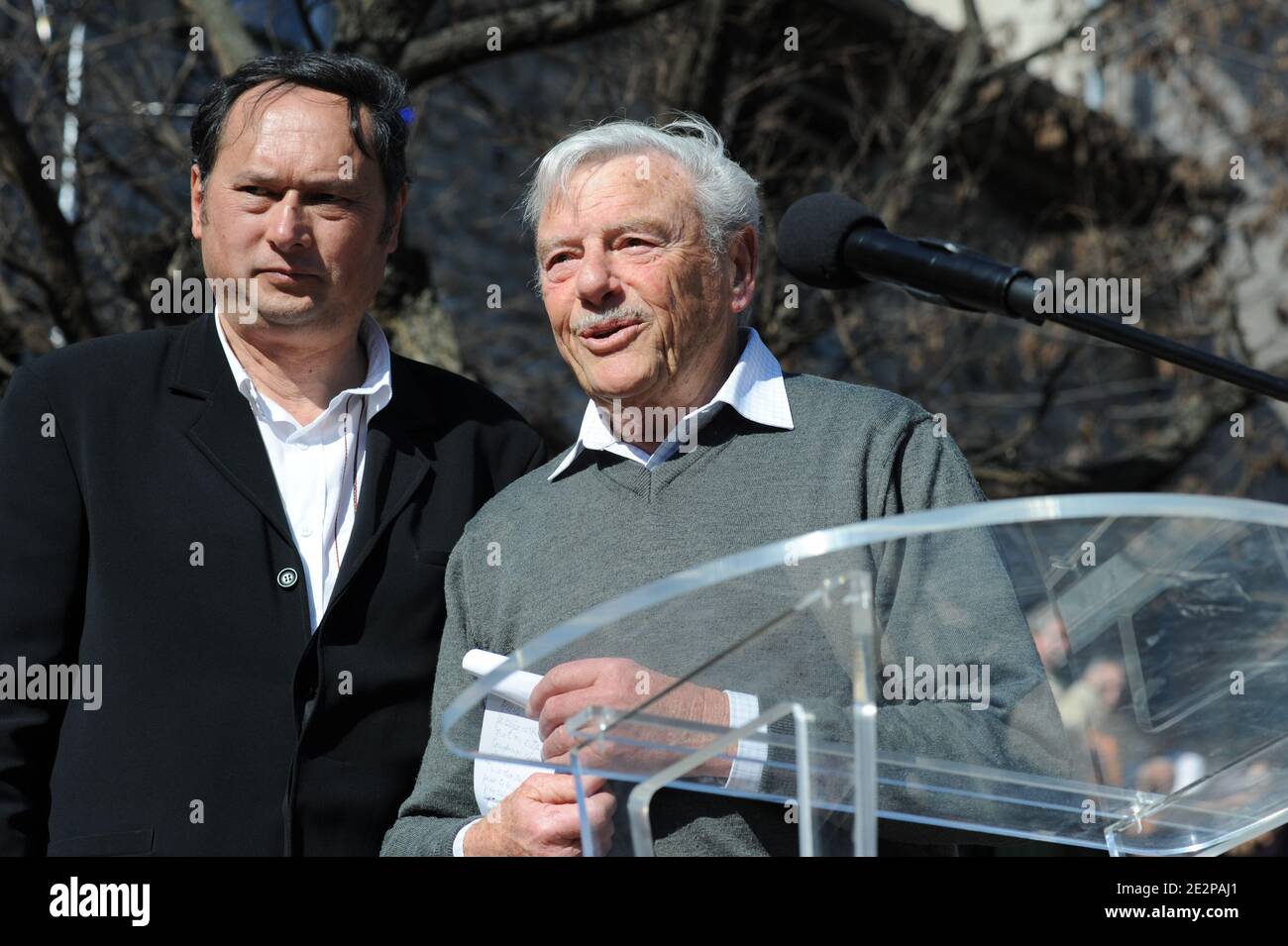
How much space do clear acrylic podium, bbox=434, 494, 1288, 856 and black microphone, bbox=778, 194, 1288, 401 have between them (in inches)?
24.8

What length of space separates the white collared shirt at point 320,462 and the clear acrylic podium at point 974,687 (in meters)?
1.13

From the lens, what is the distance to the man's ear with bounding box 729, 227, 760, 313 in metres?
3.20

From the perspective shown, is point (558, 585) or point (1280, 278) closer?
point (558, 585)

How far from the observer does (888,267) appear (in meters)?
2.67

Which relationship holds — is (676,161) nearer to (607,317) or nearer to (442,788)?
(607,317)

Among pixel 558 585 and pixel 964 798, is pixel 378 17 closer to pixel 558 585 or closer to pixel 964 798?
pixel 558 585

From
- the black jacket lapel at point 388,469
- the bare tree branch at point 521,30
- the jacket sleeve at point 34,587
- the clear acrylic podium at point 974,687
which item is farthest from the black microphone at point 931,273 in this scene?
the bare tree branch at point 521,30

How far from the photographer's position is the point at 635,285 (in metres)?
3.00

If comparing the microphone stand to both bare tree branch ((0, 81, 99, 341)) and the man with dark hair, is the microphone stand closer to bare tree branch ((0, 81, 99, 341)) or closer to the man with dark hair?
the man with dark hair

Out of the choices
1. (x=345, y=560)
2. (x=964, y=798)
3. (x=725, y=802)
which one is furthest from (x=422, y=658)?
(x=964, y=798)

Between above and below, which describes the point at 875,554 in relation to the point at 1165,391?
below

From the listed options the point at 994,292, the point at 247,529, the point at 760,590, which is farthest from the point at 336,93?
the point at 760,590

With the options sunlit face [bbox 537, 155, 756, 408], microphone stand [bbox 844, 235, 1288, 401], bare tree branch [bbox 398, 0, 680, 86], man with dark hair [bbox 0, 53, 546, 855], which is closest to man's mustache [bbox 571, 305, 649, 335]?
sunlit face [bbox 537, 155, 756, 408]
